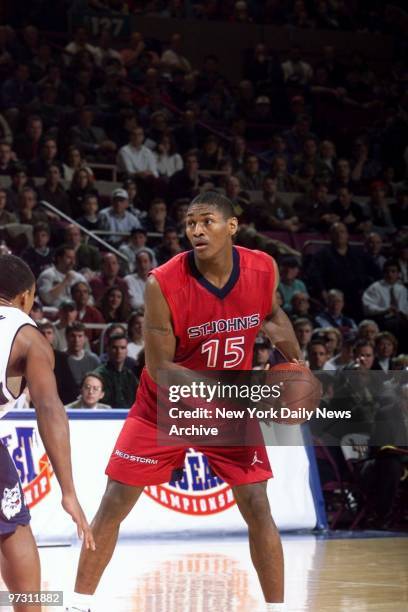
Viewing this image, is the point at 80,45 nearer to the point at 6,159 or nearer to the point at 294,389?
the point at 6,159

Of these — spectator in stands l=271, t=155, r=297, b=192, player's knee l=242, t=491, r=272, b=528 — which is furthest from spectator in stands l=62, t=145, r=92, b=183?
player's knee l=242, t=491, r=272, b=528

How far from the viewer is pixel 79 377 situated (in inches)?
470

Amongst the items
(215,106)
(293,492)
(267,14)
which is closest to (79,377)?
(293,492)

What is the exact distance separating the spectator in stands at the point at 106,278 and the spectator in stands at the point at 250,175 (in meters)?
4.04

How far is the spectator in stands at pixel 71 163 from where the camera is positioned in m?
15.4

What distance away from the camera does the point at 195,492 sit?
10.8 metres

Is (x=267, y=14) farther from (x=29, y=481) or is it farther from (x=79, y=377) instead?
(x=29, y=481)

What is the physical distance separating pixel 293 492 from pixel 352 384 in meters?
1.22

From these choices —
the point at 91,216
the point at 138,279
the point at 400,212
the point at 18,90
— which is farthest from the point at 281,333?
the point at 400,212

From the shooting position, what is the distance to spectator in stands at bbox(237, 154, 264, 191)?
1722 centimetres

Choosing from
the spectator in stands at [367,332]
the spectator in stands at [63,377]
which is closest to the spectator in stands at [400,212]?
the spectator in stands at [367,332]

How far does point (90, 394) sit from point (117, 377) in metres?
0.72

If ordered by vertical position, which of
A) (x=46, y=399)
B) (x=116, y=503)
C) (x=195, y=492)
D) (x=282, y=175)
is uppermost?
(x=46, y=399)

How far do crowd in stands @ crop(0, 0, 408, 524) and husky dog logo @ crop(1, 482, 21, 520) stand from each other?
256 inches
